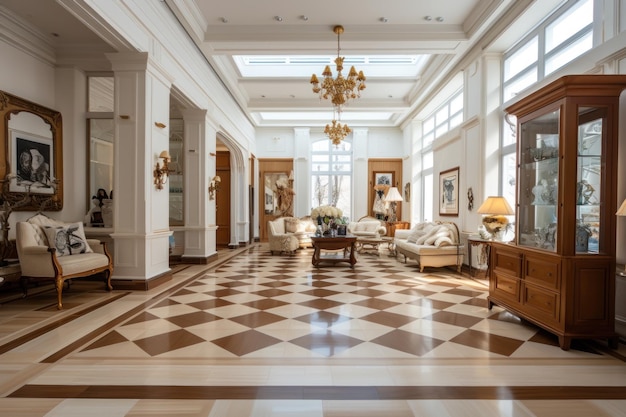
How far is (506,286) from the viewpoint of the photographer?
3.78m

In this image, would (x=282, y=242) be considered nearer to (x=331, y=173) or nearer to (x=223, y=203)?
(x=223, y=203)

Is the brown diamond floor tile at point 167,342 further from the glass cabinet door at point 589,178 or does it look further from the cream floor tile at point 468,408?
the glass cabinet door at point 589,178

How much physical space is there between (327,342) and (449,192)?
5957 millimetres

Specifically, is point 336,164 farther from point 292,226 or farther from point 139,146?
point 139,146

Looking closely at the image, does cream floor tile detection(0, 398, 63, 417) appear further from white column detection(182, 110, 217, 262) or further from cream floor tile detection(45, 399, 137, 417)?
white column detection(182, 110, 217, 262)

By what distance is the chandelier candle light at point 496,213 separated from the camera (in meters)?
5.12

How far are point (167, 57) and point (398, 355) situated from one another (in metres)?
5.32

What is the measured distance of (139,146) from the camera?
4.85 meters

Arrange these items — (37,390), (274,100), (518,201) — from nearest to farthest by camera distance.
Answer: (37,390), (518,201), (274,100)

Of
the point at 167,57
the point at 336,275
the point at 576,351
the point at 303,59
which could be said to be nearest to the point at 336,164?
the point at 303,59

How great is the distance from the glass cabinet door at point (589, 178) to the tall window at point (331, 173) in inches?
392

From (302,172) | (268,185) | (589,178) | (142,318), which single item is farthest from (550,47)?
(268,185)

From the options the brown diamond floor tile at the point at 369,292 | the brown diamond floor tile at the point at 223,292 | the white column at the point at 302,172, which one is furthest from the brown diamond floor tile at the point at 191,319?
the white column at the point at 302,172

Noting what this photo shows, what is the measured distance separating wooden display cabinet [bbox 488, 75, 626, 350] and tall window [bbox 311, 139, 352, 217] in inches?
384
